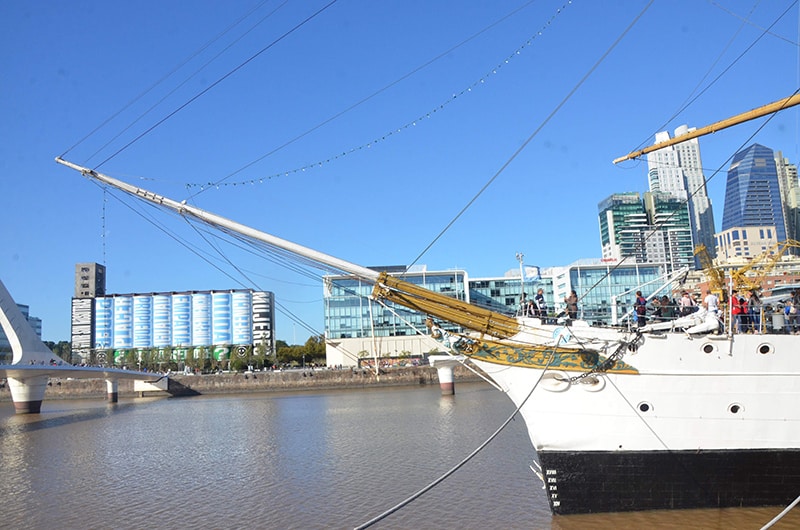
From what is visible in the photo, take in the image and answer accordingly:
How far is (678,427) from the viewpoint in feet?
41.5

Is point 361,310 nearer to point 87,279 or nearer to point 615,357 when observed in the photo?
point 615,357

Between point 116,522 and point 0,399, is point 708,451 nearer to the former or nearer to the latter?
point 116,522

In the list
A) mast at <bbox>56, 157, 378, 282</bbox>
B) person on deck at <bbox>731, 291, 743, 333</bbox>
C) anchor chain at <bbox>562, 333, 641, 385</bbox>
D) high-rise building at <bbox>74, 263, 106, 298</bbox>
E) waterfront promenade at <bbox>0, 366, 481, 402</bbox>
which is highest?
high-rise building at <bbox>74, 263, 106, 298</bbox>

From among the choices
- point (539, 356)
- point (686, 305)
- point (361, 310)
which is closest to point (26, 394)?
point (361, 310)

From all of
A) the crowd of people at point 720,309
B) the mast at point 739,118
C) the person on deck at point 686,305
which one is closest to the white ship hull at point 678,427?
the crowd of people at point 720,309

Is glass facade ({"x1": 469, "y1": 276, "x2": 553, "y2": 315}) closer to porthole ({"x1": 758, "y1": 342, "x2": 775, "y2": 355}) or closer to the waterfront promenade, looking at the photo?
the waterfront promenade

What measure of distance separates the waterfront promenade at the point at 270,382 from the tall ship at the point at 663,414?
58267mm

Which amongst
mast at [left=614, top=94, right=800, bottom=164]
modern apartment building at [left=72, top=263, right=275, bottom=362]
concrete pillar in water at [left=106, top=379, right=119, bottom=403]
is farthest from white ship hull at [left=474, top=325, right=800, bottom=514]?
modern apartment building at [left=72, top=263, right=275, bottom=362]

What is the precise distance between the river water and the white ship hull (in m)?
0.48

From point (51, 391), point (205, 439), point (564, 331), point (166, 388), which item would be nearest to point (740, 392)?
point (564, 331)

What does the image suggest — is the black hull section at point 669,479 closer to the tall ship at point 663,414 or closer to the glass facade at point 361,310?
the tall ship at point 663,414

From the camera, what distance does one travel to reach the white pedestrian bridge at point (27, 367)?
5351 centimetres

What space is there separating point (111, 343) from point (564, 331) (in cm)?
14629

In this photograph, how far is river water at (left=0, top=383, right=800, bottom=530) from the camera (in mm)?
13891
